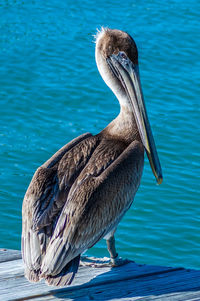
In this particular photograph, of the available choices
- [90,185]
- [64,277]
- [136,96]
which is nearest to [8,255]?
[64,277]

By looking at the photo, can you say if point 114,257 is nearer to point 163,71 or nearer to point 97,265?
point 97,265

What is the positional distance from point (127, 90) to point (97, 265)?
4.16ft

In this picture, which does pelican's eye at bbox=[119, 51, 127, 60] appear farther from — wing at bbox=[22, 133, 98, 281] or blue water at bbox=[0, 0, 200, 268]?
blue water at bbox=[0, 0, 200, 268]

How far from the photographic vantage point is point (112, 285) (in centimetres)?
419

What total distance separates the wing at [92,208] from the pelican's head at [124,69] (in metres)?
0.32

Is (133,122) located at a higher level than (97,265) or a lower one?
higher

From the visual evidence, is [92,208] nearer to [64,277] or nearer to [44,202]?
[44,202]

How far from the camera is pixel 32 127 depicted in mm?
8250

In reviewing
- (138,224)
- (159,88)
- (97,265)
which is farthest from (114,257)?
(159,88)

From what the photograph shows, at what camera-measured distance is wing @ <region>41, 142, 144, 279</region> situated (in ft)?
12.8

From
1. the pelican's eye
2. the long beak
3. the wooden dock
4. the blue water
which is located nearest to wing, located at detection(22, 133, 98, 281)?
the wooden dock

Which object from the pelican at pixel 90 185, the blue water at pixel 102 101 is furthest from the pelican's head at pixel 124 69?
the blue water at pixel 102 101

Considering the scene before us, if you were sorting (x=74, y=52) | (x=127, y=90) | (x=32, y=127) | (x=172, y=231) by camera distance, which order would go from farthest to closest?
(x=74, y=52), (x=32, y=127), (x=172, y=231), (x=127, y=90)

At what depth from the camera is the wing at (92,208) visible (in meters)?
3.91
